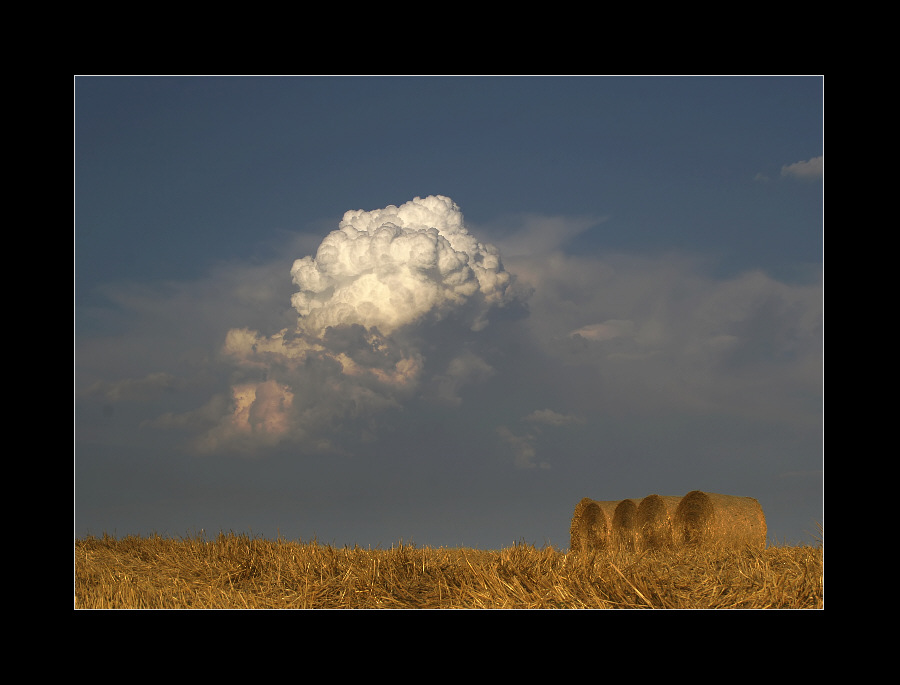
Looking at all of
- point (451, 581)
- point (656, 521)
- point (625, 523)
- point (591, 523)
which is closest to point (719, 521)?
point (656, 521)

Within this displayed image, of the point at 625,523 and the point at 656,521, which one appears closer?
the point at 656,521

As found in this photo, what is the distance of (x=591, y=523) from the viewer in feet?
50.8

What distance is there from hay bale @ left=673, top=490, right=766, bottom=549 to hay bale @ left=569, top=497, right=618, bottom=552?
55.0 inches

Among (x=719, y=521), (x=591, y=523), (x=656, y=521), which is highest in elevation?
(x=719, y=521)

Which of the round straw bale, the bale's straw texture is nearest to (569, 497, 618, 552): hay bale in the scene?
the round straw bale

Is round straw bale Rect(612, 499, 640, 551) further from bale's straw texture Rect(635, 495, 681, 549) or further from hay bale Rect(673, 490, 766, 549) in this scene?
hay bale Rect(673, 490, 766, 549)

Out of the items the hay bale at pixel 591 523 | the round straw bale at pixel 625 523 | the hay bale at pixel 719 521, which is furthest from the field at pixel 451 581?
the hay bale at pixel 591 523

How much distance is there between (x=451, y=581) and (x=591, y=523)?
24.6ft

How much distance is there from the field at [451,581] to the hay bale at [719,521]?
308cm

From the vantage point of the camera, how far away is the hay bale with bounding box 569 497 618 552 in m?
15.2

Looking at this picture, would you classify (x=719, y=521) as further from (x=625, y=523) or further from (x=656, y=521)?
(x=625, y=523)

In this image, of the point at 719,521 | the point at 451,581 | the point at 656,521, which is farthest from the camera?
the point at 656,521
